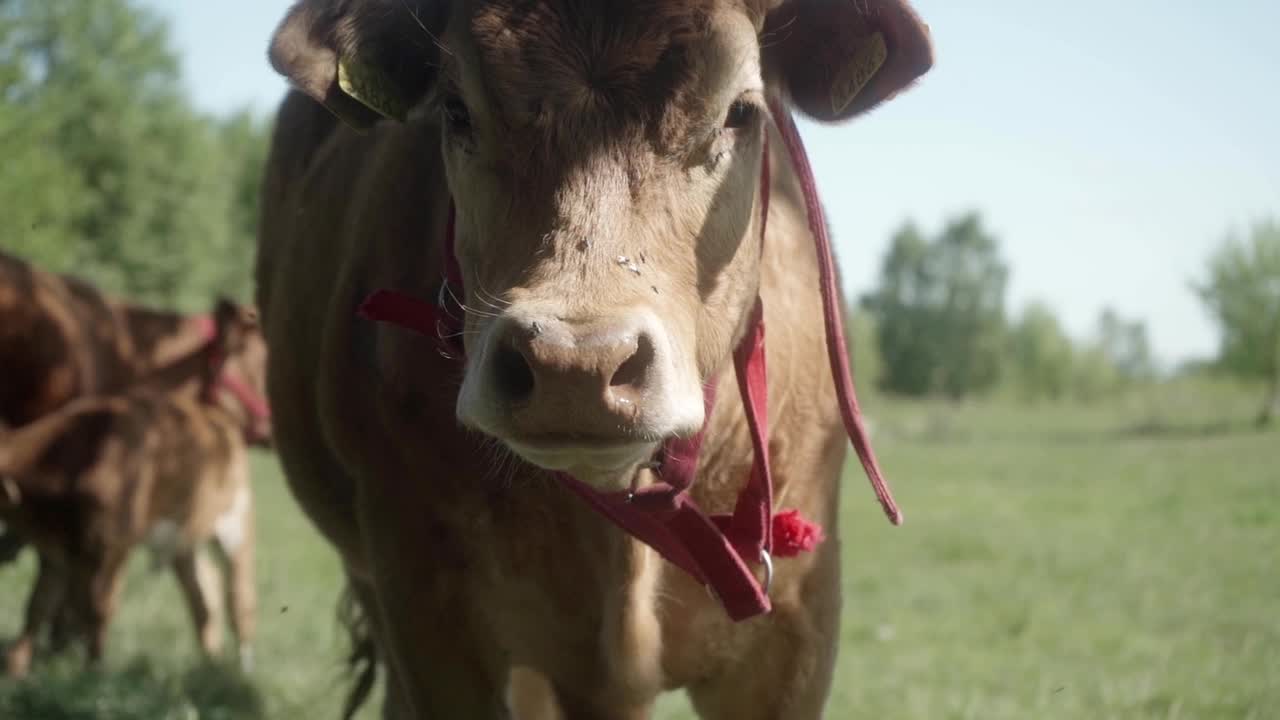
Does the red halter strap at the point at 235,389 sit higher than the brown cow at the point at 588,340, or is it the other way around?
the brown cow at the point at 588,340

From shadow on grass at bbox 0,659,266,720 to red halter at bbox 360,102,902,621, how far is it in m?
2.67

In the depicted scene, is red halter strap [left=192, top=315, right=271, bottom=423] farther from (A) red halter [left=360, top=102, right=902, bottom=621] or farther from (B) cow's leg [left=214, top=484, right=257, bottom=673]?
(A) red halter [left=360, top=102, right=902, bottom=621]

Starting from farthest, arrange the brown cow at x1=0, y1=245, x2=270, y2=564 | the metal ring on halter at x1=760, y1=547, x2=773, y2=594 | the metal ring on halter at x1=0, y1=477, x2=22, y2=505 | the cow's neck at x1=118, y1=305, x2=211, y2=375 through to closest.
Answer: the cow's neck at x1=118, y1=305, x2=211, y2=375, the brown cow at x1=0, y1=245, x2=270, y2=564, the metal ring on halter at x1=0, y1=477, x2=22, y2=505, the metal ring on halter at x1=760, y1=547, x2=773, y2=594

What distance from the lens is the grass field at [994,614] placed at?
193 inches

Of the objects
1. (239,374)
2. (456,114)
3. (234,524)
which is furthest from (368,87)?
(239,374)

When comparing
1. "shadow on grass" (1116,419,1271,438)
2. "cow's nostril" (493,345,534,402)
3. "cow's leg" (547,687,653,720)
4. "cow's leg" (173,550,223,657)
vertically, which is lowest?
"cow's leg" (173,550,223,657)

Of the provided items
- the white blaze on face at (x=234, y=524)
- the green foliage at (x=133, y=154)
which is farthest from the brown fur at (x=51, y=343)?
the green foliage at (x=133, y=154)

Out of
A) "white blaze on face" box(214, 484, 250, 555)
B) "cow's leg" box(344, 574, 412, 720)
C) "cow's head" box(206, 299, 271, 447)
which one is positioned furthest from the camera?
"cow's head" box(206, 299, 271, 447)

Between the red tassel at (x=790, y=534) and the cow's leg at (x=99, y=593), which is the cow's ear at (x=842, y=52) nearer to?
the red tassel at (x=790, y=534)

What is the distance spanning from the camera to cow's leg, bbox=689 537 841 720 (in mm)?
2662

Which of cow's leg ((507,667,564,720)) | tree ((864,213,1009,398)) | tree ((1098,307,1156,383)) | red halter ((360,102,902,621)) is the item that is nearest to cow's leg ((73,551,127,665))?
cow's leg ((507,667,564,720))

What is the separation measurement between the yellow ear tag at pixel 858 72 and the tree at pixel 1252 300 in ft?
102

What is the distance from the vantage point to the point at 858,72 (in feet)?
7.34

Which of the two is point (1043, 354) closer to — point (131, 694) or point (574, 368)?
point (131, 694)
